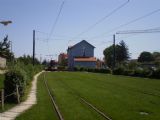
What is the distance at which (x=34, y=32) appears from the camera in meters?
74.4

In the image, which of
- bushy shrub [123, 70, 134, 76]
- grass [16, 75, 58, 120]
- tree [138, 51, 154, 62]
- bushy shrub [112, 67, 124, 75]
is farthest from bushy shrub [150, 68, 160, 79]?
tree [138, 51, 154, 62]

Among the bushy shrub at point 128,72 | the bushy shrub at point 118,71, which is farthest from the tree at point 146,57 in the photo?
the bushy shrub at point 128,72

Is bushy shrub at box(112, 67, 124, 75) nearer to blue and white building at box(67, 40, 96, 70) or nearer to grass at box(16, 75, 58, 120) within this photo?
blue and white building at box(67, 40, 96, 70)

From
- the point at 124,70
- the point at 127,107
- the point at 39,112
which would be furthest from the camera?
the point at 124,70

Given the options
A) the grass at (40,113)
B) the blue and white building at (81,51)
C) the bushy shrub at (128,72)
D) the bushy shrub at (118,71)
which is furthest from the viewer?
the blue and white building at (81,51)

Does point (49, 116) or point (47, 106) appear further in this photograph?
point (47, 106)

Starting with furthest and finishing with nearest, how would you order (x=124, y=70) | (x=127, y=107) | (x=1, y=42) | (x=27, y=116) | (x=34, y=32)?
(x=1, y=42), (x=34, y=32), (x=124, y=70), (x=127, y=107), (x=27, y=116)

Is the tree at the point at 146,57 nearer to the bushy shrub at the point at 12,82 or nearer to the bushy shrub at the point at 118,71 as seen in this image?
the bushy shrub at the point at 118,71

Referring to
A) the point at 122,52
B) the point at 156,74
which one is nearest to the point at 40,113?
the point at 156,74

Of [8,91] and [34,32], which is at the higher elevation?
[34,32]

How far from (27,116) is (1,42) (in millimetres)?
104522

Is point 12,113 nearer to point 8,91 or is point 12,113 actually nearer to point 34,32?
point 8,91

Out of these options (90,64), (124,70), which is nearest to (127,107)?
(124,70)

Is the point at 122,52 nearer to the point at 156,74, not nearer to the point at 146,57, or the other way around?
the point at 146,57
